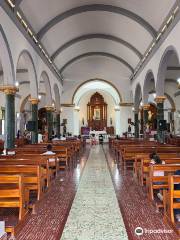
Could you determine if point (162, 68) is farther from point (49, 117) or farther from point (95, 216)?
point (95, 216)

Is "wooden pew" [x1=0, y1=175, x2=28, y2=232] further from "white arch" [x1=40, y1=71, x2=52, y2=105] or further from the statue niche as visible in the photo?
the statue niche

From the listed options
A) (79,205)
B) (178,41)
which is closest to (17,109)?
(178,41)

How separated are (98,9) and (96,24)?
2765 millimetres

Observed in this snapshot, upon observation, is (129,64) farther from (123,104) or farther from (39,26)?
(39,26)

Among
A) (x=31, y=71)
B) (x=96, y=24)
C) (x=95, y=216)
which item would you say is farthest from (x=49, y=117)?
(x=95, y=216)

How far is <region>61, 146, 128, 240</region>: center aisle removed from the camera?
13.3ft

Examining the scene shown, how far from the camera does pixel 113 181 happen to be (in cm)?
809

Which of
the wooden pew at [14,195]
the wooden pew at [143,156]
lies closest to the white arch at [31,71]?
the wooden pew at [143,156]

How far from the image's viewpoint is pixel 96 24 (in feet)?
54.3

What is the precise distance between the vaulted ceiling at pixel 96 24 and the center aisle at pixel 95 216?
289 inches

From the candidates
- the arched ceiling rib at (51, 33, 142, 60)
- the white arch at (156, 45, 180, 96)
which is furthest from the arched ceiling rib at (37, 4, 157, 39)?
the arched ceiling rib at (51, 33, 142, 60)

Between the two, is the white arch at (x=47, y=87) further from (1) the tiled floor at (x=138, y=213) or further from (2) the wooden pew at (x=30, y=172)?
(2) the wooden pew at (x=30, y=172)

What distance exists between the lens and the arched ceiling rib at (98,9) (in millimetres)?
13250

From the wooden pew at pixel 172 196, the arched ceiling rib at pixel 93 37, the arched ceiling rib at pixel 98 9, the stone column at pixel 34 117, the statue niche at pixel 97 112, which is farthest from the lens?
the statue niche at pixel 97 112
